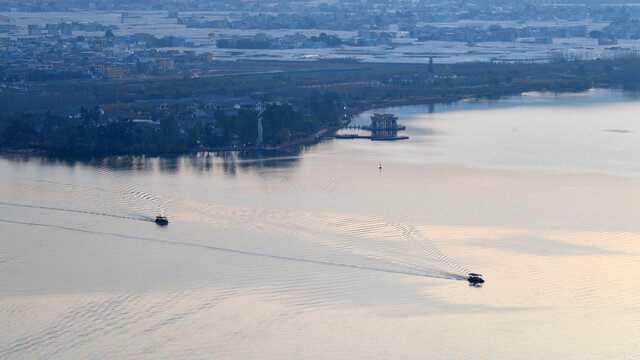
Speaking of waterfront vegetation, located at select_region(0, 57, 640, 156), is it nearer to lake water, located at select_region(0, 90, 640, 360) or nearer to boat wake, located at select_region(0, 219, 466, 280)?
lake water, located at select_region(0, 90, 640, 360)

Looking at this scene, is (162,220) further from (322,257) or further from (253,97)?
(253,97)

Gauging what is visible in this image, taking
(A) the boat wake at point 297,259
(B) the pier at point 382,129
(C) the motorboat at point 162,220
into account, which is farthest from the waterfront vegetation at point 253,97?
(A) the boat wake at point 297,259

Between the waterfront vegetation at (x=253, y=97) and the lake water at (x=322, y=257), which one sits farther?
the waterfront vegetation at (x=253, y=97)

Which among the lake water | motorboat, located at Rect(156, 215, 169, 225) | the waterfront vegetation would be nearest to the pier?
the waterfront vegetation

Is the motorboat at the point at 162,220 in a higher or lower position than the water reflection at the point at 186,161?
lower

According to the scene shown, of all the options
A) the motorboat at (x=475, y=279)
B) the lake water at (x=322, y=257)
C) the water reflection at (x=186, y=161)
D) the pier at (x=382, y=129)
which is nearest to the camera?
the lake water at (x=322, y=257)

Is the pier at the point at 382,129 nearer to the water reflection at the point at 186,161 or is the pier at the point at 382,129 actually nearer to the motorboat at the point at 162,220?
the water reflection at the point at 186,161

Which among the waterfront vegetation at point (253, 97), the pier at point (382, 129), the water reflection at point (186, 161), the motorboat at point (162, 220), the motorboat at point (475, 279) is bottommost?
the motorboat at point (475, 279)
